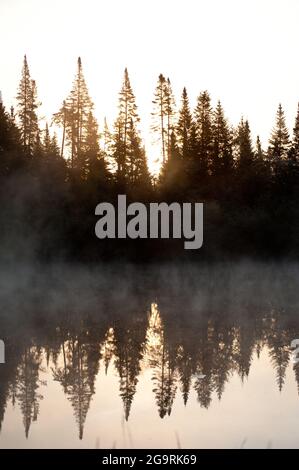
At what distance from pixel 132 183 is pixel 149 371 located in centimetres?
3968

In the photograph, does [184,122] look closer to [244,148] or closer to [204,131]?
[204,131]

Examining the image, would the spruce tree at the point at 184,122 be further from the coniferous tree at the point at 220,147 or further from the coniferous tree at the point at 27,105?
the coniferous tree at the point at 27,105

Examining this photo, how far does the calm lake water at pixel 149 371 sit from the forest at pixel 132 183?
18.7 m

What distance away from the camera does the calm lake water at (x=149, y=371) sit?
1043cm

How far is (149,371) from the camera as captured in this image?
14.8 metres

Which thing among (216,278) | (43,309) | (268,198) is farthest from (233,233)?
(43,309)

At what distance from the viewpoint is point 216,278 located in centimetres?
3931

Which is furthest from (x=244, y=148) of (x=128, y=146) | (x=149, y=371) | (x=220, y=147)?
(x=149, y=371)

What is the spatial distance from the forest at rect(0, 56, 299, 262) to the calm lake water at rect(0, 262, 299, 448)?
1874 cm

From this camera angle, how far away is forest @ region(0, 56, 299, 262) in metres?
48.8
